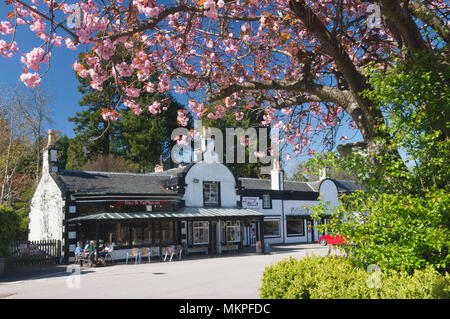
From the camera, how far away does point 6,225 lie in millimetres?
15422

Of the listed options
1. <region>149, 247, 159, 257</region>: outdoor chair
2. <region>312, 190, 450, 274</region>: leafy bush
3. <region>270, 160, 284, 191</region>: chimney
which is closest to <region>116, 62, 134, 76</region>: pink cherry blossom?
<region>312, 190, 450, 274</region>: leafy bush

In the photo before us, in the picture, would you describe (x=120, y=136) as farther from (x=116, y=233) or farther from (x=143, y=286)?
(x=143, y=286)

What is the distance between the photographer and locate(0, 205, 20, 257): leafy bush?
15391mm

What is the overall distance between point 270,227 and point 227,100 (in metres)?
24.9

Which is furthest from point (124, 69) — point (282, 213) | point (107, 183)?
point (282, 213)

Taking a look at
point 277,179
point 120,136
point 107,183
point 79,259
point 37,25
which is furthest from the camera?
point 120,136

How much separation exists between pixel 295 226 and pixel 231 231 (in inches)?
398

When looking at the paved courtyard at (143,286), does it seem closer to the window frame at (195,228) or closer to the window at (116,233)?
the window at (116,233)

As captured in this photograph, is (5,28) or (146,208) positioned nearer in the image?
(5,28)

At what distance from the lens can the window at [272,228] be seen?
3341cm

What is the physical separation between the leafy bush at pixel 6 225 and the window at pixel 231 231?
14448 millimetres

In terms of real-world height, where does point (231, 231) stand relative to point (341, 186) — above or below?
below

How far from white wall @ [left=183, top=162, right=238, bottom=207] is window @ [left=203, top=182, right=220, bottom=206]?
0.32 m

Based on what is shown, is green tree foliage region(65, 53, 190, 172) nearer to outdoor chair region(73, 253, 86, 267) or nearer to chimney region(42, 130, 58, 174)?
chimney region(42, 130, 58, 174)
